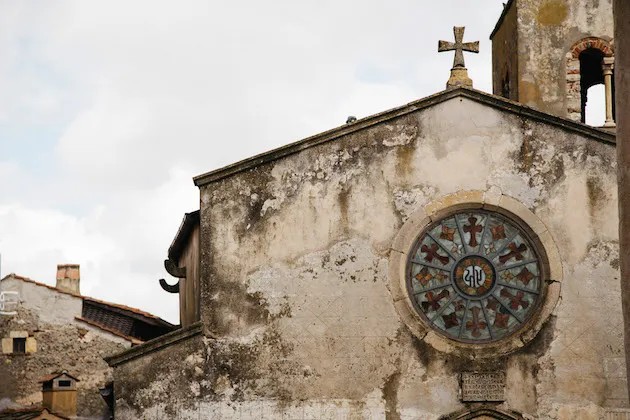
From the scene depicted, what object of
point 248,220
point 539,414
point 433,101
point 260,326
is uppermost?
point 433,101

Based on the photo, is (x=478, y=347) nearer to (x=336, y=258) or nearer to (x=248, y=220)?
(x=336, y=258)

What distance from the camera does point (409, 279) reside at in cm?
1603

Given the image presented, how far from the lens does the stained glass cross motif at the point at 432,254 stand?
16.1m

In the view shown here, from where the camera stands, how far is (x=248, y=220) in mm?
15945

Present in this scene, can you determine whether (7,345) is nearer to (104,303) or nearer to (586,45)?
(104,303)

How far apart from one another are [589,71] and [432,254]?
574 centimetres

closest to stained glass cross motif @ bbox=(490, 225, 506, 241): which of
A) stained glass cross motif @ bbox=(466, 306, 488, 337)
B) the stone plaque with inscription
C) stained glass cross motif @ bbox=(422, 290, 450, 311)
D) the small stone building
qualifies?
stained glass cross motif @ bbox=(422, 290, 450, 311)

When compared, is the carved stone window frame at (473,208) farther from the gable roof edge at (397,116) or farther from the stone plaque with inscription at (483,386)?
the gable roof edge at (397,116)

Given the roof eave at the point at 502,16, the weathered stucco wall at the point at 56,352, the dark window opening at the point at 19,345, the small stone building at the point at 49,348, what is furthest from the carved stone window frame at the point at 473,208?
the dark window opening at the point at 19,345

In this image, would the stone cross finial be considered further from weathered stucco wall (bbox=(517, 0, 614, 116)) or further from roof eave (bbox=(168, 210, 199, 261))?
roof eave (bbox=(168, 210, 199, 261))

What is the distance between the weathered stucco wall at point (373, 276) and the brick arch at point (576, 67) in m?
2.77

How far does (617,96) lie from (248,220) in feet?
28.5

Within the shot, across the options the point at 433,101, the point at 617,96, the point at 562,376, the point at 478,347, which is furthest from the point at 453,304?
the point at 617,96

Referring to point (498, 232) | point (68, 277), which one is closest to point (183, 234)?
point (498, 232)
